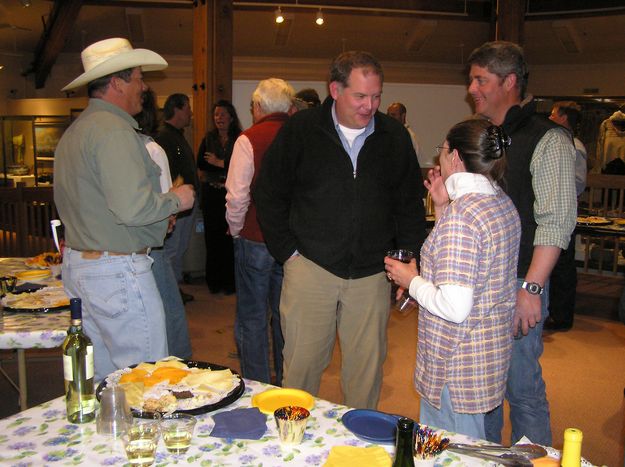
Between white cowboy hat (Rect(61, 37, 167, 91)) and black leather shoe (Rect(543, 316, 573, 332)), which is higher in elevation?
white cowboy hat (Rect(61, 37, 167, 91))

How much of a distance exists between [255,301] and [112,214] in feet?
4.00

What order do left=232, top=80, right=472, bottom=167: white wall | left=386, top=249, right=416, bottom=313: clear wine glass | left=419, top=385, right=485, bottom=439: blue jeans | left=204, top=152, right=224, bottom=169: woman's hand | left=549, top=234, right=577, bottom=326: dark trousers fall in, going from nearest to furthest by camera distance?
left=419, top=385, right=485, bottom=439: blue jeans < left=386, top=249, right=416, bottom=313: clear wine glass < left=549, top=234, right=577, bottom=326: dark trousers < left=204, top=152, right=224, bottom=169: woman's hand < left=232, top=80, right=472, bottom=167: white wall

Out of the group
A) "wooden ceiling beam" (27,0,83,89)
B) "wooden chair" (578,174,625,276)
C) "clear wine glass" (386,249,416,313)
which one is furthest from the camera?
"wooden ceiling beam" (27,0,83,89)

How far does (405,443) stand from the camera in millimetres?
1173

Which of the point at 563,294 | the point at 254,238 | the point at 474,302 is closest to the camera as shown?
the point at 474,302

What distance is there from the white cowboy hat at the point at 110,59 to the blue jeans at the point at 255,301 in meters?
1.16

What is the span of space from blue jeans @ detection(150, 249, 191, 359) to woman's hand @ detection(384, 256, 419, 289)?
159cm

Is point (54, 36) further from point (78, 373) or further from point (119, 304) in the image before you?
point (78, 373)

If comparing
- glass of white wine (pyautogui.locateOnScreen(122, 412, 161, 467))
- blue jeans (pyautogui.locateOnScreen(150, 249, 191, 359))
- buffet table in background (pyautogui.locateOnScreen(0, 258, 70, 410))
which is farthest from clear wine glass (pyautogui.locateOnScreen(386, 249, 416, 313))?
blue jeans (pyautogui.locateOnScreen(150, 249, 191, 359))

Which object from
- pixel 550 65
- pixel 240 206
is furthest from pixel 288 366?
pixel 550 65

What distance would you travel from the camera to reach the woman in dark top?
17.7 feet

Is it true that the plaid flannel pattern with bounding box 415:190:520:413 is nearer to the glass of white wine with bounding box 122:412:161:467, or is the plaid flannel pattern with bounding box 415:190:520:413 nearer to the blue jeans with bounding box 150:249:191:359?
the glass of white wine with bounding box 122:412:161:467

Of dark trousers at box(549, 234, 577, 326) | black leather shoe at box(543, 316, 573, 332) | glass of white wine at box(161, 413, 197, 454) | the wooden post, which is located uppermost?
the wooden post

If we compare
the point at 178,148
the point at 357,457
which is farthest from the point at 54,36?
the point at 357,457
